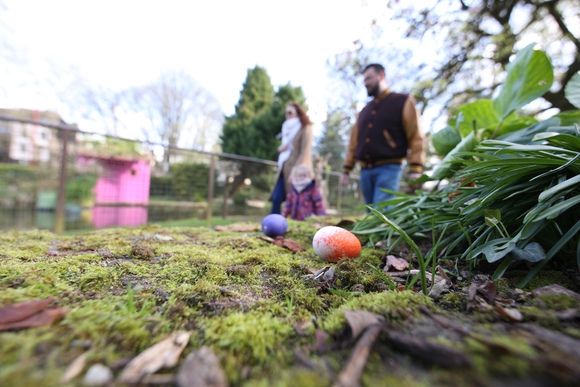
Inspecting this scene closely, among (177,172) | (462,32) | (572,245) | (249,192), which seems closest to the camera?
(572,245)

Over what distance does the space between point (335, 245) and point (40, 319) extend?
3.10ft

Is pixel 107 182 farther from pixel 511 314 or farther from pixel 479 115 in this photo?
pixel 511 314

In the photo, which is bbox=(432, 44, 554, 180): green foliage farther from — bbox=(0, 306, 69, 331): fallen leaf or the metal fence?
the metal fence

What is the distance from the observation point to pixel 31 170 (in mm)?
4328

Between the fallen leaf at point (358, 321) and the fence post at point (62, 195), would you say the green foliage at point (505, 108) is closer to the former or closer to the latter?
the fallen leaf at point (358, 321)

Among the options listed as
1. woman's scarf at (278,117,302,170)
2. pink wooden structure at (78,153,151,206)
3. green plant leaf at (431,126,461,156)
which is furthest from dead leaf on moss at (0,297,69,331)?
pink wooden structure at (78,153,151,206)

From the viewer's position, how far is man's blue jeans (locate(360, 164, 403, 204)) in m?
3.00

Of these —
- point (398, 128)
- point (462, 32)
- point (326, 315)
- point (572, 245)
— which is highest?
point (462, 32)

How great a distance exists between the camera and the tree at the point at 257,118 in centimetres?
1171

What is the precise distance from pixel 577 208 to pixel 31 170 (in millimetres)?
6292

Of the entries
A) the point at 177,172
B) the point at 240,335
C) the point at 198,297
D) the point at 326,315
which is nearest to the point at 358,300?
the point at 326,315

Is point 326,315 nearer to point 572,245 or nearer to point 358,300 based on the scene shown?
point 358,300

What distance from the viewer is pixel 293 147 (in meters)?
4.19

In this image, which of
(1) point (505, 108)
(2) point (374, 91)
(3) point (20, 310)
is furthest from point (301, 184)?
(3) point (20, 310)
